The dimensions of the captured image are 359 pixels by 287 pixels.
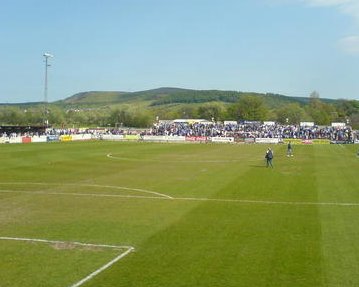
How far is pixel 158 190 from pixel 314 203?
9.52 m

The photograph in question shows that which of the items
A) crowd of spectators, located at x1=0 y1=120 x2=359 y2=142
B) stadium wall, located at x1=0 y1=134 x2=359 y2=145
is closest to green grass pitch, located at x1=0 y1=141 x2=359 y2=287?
stadium wall, located at x1=0 y1=134 x2=359 y2=145

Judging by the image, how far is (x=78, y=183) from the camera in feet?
120

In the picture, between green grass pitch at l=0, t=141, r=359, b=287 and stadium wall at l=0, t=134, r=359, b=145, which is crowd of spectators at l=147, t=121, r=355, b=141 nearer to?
stadium wall at l=0, t=134, r=359, b=145

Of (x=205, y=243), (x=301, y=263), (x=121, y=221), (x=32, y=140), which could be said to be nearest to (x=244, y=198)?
(x=121, y=221)

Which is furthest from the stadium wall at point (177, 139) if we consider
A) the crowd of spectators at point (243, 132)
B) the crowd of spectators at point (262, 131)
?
the crowd of spectators at point (262, 131)

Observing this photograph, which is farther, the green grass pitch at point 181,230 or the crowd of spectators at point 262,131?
the crowd of spectators at point 262,131

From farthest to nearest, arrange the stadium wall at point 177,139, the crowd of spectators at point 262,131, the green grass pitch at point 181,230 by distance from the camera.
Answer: the crowd of spectators at point 262,131
the stadium wall at point 177,139
the green grass pitch at point 181,230

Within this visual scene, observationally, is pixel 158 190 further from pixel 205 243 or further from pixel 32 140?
pixel 32 140

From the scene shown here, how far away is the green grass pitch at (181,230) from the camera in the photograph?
1492 centimetres

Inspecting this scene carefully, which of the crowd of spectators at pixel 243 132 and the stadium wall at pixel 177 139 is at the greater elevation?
the crowd of spectators at pixel 243 132

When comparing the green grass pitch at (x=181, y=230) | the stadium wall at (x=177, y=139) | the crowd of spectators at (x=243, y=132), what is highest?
the crowd of spectators at (x=243, y=132)

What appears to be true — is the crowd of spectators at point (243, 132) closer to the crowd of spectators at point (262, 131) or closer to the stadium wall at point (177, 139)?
the crowd of spectators at point (262, 131)

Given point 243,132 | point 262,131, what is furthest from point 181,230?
point 262,131

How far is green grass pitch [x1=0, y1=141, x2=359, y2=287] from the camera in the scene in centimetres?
1492
